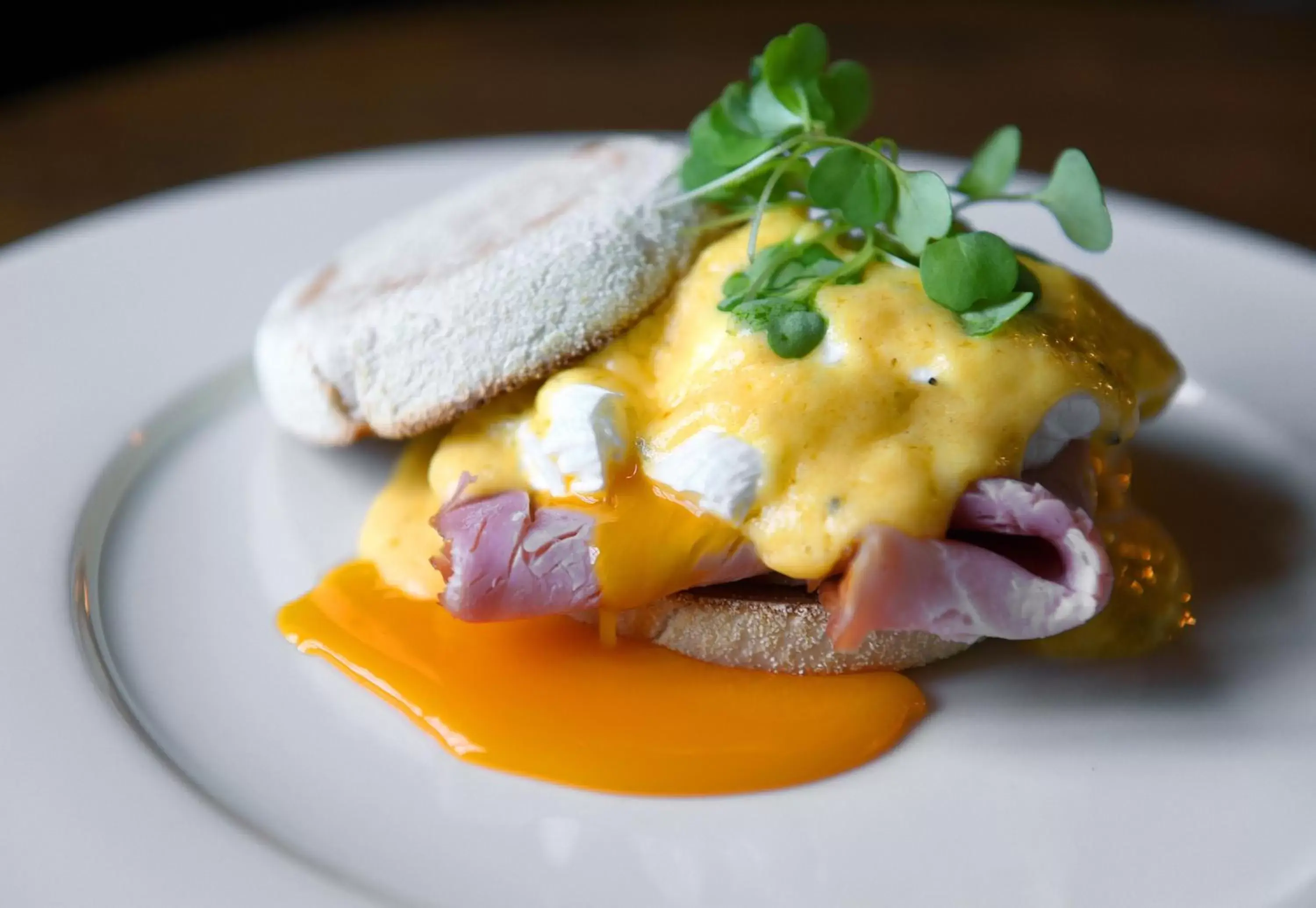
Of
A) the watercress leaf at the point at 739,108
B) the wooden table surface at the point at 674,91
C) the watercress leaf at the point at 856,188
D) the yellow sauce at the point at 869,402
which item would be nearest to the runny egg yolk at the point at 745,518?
the yellow sauce at the point at 869,402

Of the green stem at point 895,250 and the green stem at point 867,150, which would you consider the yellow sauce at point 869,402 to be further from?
the green stem at point 867,150

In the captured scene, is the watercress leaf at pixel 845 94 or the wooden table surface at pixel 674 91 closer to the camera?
the watercress leaf at pixel 845 94

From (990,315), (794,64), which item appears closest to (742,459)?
(990,315)

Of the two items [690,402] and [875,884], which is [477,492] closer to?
[690,402]

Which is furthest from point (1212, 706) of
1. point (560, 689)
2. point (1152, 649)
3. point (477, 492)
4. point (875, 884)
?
point (477, 492)

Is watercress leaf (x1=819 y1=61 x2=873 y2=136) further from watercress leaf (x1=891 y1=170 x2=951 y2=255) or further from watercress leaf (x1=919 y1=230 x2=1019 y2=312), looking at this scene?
watercress leaf (x1=919 y1=230 x2=1019 y2=312)

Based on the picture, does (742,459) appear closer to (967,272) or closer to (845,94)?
(967,272)
